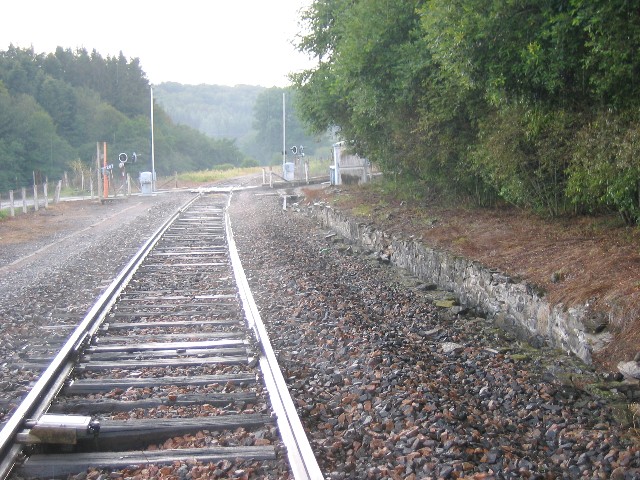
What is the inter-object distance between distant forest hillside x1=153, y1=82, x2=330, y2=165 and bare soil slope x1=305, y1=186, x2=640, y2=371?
92.2 meters

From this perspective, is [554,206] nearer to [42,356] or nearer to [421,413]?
[421,413]

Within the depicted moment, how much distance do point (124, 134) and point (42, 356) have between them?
68742 mm

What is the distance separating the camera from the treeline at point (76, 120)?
52.3 metres

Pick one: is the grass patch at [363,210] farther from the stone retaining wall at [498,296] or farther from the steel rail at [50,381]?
the steel rail at [50,381]

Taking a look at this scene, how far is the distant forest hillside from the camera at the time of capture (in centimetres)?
11938

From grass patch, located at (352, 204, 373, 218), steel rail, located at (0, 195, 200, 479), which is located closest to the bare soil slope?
grass patch, located at (352, 204, 373, 218)

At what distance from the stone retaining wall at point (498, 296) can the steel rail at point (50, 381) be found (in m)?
4.57

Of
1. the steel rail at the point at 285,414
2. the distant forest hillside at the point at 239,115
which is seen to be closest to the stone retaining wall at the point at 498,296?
the steel rail at the point at 285,414

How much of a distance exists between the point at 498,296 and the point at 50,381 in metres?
5.13

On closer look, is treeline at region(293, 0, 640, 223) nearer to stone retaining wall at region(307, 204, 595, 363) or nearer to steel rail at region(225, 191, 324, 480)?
stone retaining wall at region(307, 204, 595, 363)

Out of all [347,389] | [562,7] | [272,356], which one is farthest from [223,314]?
[562,7]

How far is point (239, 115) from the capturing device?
181250 millimetres

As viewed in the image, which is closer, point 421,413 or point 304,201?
point 421,413

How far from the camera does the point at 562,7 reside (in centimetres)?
796
